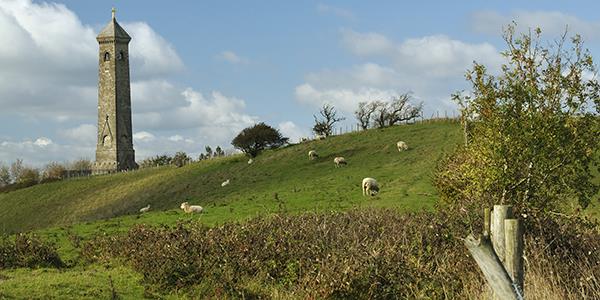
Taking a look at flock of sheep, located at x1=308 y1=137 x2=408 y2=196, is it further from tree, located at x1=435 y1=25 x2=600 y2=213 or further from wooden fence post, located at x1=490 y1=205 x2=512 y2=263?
wooden fence post, located at x1=490 y1=205 x2=512 y2=263

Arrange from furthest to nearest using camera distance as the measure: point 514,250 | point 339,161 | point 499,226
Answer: point 339,161 → point 499,226 → point 514,250

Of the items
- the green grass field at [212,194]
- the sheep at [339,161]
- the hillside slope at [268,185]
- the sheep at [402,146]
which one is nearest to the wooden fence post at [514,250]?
the green grass field at [212,194]

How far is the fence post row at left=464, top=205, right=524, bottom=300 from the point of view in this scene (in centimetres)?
979

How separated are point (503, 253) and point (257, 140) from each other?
63695 millimetres

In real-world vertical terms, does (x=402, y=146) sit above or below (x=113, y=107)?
below

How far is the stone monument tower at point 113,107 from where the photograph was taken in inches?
4301

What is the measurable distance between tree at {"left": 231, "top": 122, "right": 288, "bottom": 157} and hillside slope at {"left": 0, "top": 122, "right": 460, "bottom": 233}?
147 cm

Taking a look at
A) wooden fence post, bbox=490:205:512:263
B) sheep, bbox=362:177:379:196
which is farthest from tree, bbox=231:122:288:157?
wooden fence post, bbox=490:205:512:263

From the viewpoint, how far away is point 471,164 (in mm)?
25734

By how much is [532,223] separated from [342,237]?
547 cm

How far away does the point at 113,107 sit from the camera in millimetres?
109688

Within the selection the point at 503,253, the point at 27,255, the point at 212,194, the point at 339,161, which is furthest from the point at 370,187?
the point at 503,253

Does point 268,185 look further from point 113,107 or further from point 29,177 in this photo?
point 113,107

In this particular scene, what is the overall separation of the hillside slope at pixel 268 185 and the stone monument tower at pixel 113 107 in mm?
18681
